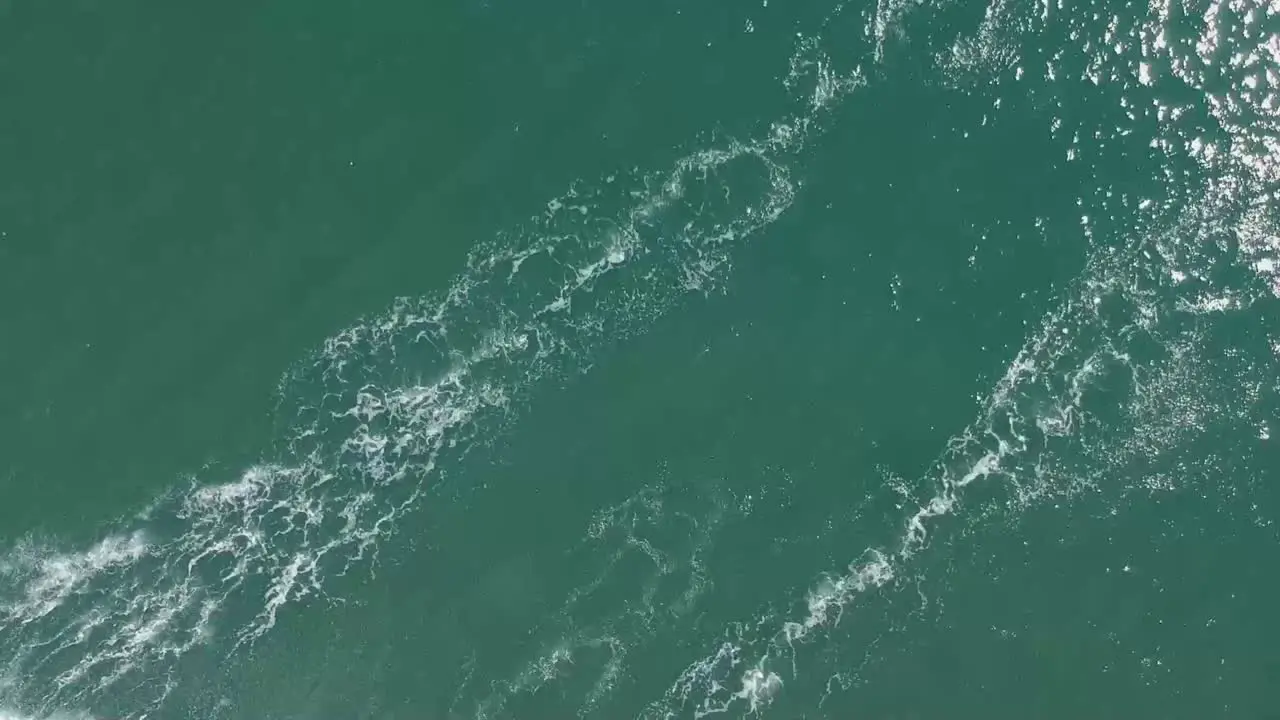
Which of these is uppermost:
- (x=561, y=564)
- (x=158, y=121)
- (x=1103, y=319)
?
(x=158, y=121)

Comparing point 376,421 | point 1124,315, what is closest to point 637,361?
point 376,421

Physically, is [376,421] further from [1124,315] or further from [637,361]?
[1124,315]

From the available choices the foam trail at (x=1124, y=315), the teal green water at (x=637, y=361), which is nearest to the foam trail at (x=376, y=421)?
the teal green water at (x=637, y=361)

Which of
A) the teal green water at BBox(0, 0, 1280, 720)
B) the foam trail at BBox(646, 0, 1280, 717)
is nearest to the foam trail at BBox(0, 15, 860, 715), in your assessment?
the teal green water at BBox(0, 0, 1280, 720)

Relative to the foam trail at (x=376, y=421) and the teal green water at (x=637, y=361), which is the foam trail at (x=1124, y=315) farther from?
the foam trail at (x=376, y=421)

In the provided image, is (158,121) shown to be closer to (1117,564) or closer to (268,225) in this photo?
(268,225)

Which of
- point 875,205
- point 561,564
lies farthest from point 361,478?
point 875,205
